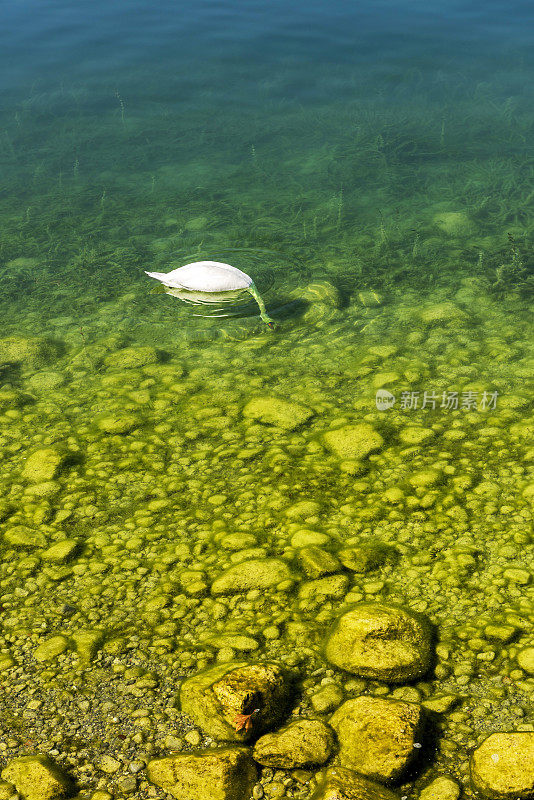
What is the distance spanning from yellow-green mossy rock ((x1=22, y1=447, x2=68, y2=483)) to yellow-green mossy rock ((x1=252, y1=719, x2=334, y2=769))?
1559 millimetres

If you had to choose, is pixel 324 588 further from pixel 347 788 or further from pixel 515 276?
pixel 515 276

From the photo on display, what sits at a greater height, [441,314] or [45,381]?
[441,314]

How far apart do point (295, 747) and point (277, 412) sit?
1.70 m

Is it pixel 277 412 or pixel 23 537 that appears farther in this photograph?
pixel 277 412

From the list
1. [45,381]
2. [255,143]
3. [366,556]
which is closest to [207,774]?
[366,556]

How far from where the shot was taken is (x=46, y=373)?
3770 millimetres

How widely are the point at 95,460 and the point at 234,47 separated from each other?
20.4ft

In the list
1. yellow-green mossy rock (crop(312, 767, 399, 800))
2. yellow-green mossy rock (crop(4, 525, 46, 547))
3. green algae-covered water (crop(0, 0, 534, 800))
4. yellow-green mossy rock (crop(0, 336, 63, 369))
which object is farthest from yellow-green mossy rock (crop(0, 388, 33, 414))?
yellow-green mossy rock (crop(312, 767, 399, 800))

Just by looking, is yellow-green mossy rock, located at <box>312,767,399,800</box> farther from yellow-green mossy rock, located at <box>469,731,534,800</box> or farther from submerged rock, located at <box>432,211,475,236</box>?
submerged rock, located at <box>432,211,475,236</box>

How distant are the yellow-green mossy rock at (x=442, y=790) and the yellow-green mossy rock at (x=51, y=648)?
1.13 metres

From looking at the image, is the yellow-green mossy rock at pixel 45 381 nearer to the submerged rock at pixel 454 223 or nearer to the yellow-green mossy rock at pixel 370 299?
the yellow-green mossy rock at pixel 370 299

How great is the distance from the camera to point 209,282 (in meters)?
4.17

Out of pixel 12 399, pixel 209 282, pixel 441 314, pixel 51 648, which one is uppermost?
pixel 209 282
